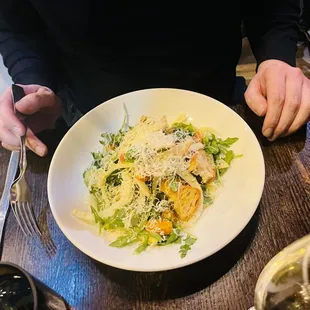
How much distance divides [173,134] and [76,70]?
532 millimetres

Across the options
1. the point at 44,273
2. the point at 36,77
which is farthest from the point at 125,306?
the point at 36,77

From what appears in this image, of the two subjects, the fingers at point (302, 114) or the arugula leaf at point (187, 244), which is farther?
the fingers at point (302, 114)

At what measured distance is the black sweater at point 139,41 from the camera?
1113 mm

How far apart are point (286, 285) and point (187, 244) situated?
251 millimetres

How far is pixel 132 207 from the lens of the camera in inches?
35.0

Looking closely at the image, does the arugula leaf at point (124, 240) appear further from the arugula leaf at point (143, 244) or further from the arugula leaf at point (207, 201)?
the arugula leaf at point (207, 201)

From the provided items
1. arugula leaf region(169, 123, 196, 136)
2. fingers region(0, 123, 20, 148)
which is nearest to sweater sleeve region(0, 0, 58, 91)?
fingers region(0, 123, 20, 148)

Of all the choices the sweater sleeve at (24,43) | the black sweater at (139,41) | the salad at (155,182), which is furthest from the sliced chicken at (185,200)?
the sweater sleeve at (24,43)

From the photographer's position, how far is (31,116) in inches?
44.0

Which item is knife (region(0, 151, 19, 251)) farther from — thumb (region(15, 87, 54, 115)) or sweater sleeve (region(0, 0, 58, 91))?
sweater sleeve (region(0, 0, 58, 91))

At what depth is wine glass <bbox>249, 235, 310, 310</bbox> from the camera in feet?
1.91

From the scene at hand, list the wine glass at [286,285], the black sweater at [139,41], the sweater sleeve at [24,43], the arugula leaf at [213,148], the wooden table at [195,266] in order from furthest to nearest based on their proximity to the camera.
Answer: the sweater sleeve at [24,43]
the black sweater at [139,41]
the arugula leaf at [213,148]
the wooden table at [195,266]
the wine glass at [286,285]

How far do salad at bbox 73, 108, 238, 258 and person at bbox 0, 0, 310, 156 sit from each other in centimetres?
16

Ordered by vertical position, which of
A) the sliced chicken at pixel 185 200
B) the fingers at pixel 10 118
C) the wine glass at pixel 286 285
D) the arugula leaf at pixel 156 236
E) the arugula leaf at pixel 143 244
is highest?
the wine glass at pixel 286 285
